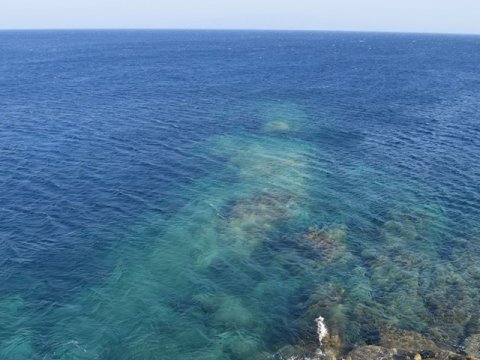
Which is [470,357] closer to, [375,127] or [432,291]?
[432,291]

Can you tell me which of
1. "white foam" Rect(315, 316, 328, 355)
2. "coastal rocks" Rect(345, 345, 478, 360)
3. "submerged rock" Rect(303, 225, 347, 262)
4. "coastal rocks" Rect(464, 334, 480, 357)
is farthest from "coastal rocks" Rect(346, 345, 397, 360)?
"submerged rock" Rect(303, 225, 347, 262)

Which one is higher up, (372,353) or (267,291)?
(372,353)

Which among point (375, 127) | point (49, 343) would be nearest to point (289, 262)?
point (49, 343)

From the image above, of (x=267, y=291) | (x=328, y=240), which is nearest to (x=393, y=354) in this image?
(x=267, y=291)

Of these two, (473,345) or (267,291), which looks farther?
(267,291)

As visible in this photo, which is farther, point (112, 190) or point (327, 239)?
point (112, 190)

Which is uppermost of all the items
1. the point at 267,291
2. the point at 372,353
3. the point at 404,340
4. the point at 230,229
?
the point at 372,353

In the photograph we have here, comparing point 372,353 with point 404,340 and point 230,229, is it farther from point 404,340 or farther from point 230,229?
point 230,229

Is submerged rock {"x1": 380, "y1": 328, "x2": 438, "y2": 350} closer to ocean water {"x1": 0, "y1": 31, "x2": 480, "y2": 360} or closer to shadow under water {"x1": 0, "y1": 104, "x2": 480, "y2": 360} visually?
shadow under water {"x1": 0, "y1": 104, "x2": 480, "y2": 360}
